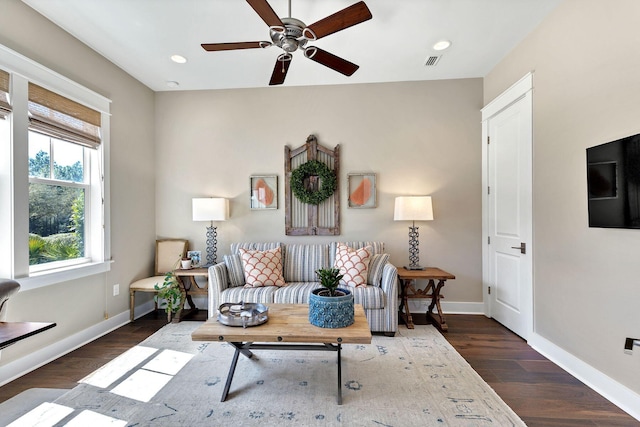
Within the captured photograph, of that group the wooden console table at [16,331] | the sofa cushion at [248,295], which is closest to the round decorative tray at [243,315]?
the sofa cushion at [248,295]

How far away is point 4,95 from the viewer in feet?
6.85

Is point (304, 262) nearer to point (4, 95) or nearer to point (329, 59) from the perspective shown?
point (329, 59)

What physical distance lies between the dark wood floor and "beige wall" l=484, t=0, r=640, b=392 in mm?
237

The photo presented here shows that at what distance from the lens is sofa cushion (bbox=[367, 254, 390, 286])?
308cm

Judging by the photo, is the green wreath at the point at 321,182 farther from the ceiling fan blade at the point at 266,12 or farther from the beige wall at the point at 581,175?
the beige wall at the point at 581,175

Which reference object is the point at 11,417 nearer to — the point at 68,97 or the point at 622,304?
the point at 68,97

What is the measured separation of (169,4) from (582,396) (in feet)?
13.9

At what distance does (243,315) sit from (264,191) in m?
2.09

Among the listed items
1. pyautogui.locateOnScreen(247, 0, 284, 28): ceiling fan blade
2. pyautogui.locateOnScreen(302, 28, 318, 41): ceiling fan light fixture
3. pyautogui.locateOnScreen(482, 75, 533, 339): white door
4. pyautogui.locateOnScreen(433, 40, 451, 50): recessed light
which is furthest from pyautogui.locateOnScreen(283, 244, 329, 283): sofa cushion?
pyautogui.locateOnScreen(433, 40, 451, 50): recessed light

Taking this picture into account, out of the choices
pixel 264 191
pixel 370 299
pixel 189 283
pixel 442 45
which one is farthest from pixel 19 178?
pixel 442 45

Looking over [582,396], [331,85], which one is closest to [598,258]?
[582,396]

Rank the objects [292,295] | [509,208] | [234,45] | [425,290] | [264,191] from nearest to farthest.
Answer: [234,45]
[292,295]
[509,208]
[425,290]
[264,191]

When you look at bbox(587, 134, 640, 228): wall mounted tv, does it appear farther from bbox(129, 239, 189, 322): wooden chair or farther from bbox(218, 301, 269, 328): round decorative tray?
bbox(129, 239, 189, 322): wooden chair

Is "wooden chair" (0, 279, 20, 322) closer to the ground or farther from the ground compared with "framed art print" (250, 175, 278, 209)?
closer to the ground
